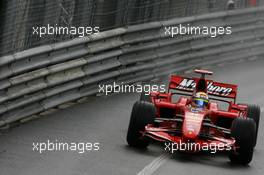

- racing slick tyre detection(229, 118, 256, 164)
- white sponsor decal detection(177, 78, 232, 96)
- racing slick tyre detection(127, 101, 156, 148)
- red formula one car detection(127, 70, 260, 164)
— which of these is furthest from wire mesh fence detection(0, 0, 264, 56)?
racing slick tyre detection(229, 118, 256, 164)

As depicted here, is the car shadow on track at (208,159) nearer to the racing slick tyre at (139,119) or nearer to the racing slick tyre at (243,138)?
the racing slick tyre at (243,138)

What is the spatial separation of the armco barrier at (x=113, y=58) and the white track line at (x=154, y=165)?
2.57 meters

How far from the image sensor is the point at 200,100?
44.6ft

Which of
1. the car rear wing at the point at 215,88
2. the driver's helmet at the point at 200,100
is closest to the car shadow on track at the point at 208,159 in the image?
the driver's helmet at the point at 200,100

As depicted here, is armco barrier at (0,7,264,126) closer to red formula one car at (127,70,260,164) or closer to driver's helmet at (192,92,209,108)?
red formula one car at (127,70,260,164)

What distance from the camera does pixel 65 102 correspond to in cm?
1573

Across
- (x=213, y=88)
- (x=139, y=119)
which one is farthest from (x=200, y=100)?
(x=139, y=119)

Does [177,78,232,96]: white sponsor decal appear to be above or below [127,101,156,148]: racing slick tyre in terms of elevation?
above

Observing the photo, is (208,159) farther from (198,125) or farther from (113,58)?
(113,58)

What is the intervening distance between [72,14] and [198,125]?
4359 millimetres

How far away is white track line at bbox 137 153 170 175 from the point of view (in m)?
11.8

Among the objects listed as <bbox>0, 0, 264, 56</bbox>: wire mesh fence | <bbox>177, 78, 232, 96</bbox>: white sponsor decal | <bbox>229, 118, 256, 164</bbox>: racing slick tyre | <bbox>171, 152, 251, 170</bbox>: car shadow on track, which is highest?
<bbox>0, 0, 264, 56</bbox>: wire mesh fence

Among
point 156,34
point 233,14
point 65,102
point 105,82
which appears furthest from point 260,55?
point 65,102

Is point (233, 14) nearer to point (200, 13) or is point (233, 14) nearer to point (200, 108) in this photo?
point (200, 13)
